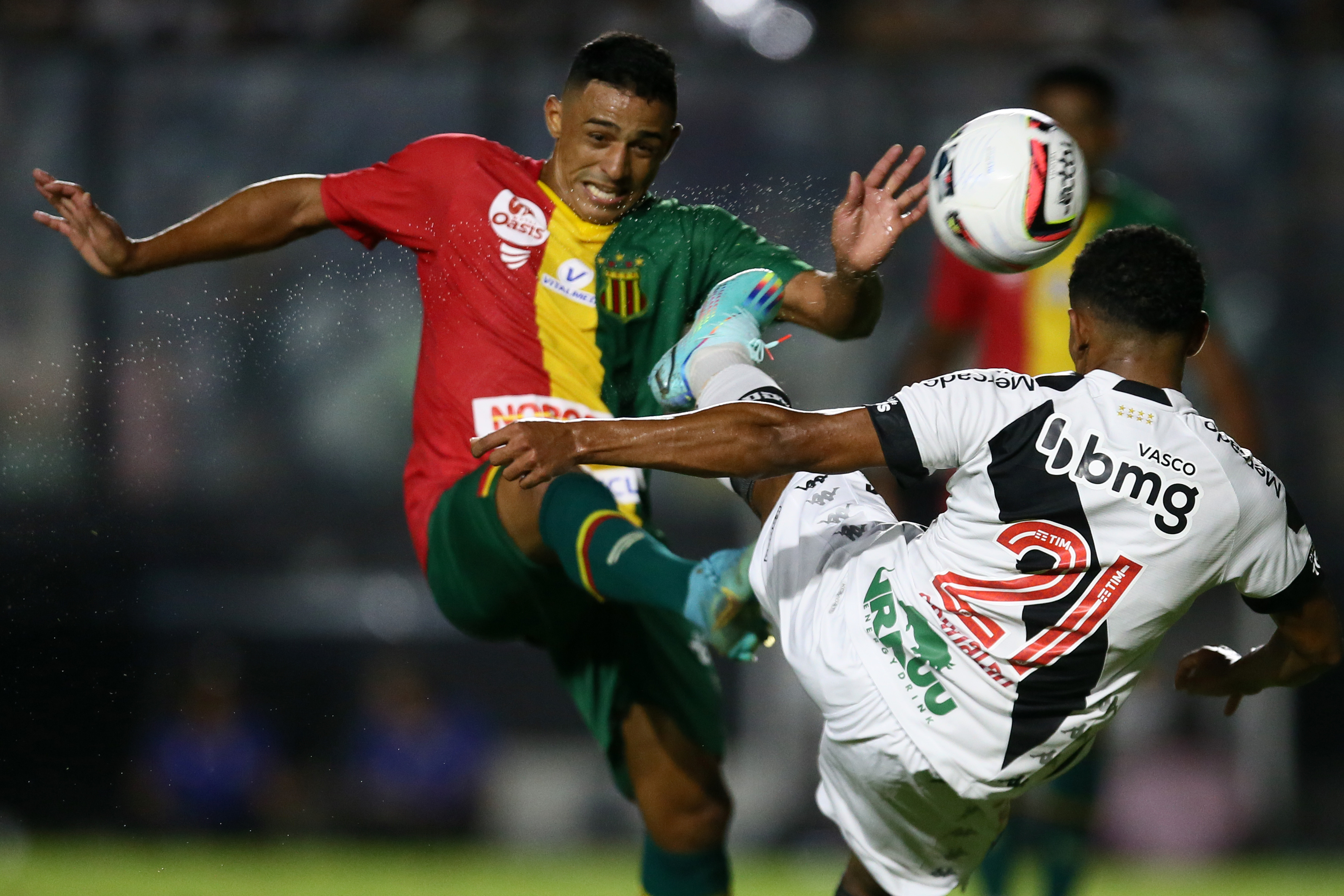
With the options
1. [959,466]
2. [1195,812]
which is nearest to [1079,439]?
[959,466]

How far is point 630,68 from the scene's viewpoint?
3.84 meters

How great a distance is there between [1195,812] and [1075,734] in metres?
5.48

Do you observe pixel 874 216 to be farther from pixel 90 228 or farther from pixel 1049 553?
pixel 90 228

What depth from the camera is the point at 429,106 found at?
8539 millimetres

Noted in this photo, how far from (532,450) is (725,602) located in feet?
2.23

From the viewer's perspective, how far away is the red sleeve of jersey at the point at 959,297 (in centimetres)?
531

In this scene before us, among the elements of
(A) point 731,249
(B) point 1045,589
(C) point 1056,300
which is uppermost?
(A) point 731,249

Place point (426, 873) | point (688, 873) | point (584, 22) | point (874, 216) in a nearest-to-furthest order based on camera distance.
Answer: point (874, 216)
point (688, 873)
point (426, 873)
point (584, 22)

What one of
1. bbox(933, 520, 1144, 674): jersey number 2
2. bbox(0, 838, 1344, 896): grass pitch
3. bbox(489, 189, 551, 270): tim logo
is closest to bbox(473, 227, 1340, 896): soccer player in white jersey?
bbox(933, 520, 1144, 674): jersey number 2

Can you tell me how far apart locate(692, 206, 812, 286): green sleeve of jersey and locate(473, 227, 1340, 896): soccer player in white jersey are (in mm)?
779

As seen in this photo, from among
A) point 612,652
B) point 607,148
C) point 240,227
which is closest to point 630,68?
point 607,148

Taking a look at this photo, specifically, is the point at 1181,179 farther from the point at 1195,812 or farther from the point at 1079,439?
the point at 1079,439

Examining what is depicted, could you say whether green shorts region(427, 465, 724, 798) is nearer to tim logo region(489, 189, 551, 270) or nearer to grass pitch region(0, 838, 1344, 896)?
tim logo region(489, 189, 551, 270)

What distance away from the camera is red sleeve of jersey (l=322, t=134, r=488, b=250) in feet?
13.4
